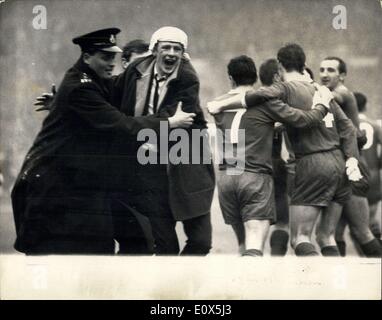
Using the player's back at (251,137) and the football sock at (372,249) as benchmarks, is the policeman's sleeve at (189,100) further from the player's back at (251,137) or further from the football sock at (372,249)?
the football sock at (372,249)

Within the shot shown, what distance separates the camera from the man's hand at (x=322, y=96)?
870cm

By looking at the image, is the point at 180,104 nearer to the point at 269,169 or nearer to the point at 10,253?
the point at 269,169

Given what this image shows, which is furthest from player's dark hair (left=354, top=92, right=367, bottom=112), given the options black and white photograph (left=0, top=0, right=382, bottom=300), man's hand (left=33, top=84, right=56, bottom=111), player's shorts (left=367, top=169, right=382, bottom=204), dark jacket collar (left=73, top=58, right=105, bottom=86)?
man's hand (left=33, top=84, right=56, bottom=111)

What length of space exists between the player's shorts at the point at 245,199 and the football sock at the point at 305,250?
0.91 feet

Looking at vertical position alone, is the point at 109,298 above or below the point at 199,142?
below

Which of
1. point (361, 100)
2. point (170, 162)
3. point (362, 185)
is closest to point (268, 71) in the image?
point (361, 100)

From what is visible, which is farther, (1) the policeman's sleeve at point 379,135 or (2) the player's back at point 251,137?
(1) the policeman's sleeve at point 379,135

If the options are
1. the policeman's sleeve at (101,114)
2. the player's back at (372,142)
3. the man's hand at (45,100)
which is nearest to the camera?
the policeman's sleeve at (101,114)

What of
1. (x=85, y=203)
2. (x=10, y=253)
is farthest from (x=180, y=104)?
(x=10, y=253)

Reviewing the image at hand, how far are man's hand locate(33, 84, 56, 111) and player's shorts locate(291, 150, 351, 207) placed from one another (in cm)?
167

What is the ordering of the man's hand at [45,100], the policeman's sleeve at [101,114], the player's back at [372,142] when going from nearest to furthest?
the policeman's sleeve at [101,114] → the man's hand at [45,100] → the player's back at [372,142]

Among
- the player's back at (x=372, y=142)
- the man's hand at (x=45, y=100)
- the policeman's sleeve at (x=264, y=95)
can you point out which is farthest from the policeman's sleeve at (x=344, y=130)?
the man's hand at (x=45, y=100)

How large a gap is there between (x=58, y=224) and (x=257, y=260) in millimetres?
1327

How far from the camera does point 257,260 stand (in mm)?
8711
